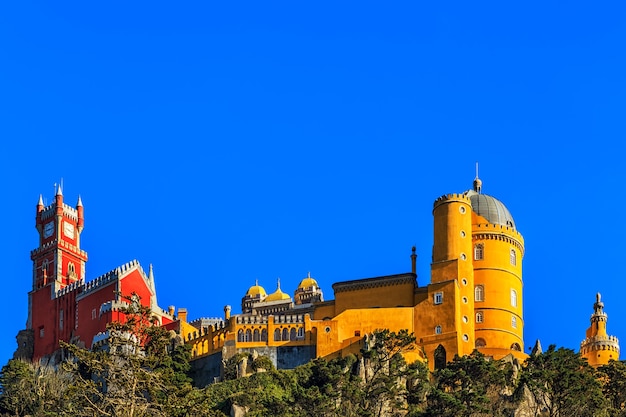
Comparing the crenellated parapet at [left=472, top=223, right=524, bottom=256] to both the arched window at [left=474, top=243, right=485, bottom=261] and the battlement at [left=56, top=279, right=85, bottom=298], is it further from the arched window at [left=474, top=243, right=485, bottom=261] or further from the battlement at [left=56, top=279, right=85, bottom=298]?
the battlement at [left=56, top=279, right=85, bottom=298]

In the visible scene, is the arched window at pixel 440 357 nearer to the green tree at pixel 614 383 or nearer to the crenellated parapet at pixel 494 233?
the crenellated parapet at pixel 494 233

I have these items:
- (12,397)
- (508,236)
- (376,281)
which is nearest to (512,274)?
(508,236)

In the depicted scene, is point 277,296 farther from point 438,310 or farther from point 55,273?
point 438,310

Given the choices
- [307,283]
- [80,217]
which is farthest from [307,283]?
[80,217]

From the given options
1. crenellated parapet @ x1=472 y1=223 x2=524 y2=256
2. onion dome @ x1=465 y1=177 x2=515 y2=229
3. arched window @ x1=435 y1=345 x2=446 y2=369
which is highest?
onion dome @ x1=465 y1=177 x2=515 y2=229

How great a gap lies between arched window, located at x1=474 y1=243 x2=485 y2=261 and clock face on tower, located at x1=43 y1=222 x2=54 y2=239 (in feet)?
114

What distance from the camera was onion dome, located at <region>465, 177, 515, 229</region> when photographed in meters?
92.1

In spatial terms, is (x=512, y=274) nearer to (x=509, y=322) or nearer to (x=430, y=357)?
(x=509, y=322)

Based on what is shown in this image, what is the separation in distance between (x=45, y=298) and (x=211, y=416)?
175 feet

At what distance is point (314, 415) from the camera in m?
71.8

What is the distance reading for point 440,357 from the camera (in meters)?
85.6

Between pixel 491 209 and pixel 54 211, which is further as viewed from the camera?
pixel 54 211

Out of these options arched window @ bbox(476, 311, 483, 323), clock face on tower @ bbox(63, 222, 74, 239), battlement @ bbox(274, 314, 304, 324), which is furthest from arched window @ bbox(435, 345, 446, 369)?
clock face on tower @ bbox(63, 222, 74, 239)

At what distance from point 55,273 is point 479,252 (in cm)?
3404
